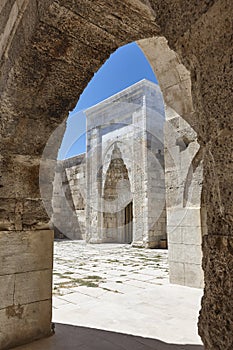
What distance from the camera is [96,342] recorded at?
2.28m

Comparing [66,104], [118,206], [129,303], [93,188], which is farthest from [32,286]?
[118,206]

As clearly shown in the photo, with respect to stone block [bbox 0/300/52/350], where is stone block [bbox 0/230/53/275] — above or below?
above

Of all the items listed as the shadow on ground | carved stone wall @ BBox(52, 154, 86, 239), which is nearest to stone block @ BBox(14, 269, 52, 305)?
the shadow on ground

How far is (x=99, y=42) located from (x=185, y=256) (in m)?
3.35

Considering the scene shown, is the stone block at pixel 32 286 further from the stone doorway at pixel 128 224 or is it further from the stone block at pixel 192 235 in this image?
the stone doorway at pixel 128 224

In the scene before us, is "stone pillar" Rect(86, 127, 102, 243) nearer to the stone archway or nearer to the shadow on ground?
the shadow on ground

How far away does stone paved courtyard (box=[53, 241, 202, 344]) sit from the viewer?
2.55 meters

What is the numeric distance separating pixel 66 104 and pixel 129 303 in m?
2.30

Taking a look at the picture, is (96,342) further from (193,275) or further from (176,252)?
(176,252)

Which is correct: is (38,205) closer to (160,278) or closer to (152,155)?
(160,278)

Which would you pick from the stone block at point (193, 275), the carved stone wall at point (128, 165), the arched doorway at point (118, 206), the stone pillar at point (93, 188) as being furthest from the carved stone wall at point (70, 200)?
the stone block at point (193, 275)

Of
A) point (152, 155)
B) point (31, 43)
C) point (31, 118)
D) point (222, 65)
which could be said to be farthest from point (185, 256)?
point (152, 155)

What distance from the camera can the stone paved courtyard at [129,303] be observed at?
255 centimetres

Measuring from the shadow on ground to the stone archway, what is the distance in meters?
0.13
